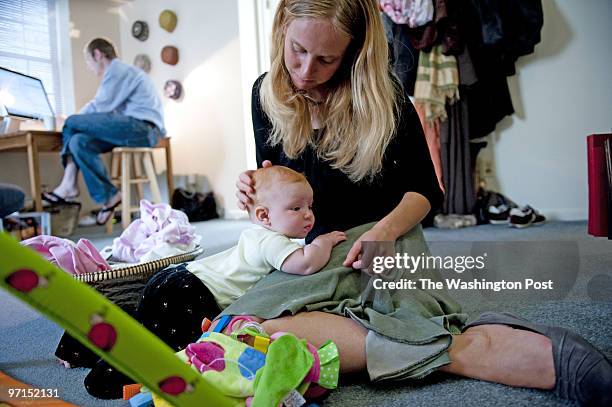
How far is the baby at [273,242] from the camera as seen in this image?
28.2 inches

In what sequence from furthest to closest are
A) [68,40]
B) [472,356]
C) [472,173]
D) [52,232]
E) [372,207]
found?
[68,40] < [52,232] < [472,173] < [372,207] < [472,356]

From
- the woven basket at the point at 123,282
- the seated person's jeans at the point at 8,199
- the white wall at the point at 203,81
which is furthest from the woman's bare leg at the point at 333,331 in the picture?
the white wall at the point at 203,81

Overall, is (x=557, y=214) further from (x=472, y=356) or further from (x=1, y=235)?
(x=1, y=235)

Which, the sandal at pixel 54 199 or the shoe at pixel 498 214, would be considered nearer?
the shoe at pixel 498 214

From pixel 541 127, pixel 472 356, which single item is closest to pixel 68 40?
pixel 541 127

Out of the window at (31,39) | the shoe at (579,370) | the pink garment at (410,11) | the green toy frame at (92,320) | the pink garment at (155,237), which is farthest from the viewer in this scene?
the pink garment at (410,11)

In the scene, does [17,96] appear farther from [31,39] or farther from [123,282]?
[31,39]

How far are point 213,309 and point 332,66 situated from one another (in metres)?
0.44

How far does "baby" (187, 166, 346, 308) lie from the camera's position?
0.72 m

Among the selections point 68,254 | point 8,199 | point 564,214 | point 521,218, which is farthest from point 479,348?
point 564,214

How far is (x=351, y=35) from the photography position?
2.66 feet

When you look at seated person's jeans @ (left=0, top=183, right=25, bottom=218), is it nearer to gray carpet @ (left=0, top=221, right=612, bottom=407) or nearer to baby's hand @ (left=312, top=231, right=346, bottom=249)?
gray carpet @ (left=0, top=221, right=612, bottom=407)

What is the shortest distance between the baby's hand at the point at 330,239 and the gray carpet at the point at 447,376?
15 centimetres

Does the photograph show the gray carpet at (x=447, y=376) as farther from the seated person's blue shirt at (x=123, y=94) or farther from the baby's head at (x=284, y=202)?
the seated person's blue shirt at (x=123, y=94)
